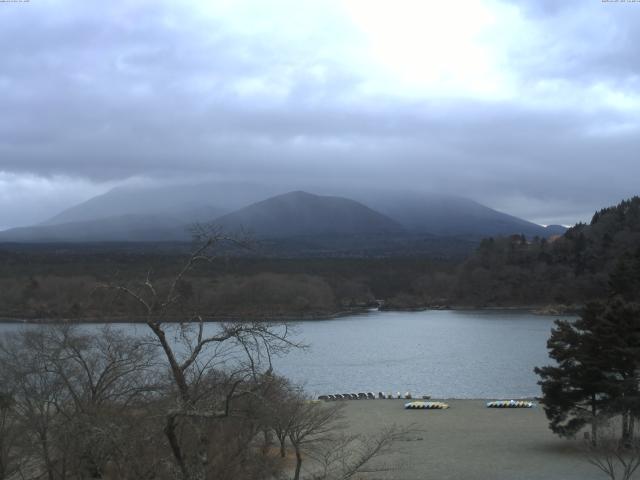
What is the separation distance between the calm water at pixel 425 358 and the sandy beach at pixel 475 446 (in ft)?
13.3

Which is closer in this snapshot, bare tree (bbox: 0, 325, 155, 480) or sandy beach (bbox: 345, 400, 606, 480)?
bare tree (bbox: 0, 325, 155, 480)

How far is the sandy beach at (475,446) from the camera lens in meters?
16.8

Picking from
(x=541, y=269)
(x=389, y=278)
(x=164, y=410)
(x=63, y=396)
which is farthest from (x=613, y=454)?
(x=389, y=278)

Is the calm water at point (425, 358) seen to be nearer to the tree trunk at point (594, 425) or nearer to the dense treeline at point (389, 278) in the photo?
the tree trunk at point (594, 425)

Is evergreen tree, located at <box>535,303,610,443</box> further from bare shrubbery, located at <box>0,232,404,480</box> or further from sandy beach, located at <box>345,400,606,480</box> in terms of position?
bare shrubbery, located at <box>0,232,404,480</box>

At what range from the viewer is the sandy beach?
16.8 metres

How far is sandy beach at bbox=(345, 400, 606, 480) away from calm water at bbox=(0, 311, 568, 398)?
405 cm

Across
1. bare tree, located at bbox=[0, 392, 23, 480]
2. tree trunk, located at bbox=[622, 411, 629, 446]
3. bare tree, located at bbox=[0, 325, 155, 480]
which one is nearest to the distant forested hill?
tree trunk, located at bbox=[622, 411, 629, 446]

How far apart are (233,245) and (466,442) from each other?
647 inches

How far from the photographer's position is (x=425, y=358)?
4659 centimetres

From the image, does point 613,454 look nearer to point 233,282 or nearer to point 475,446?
point 475,446

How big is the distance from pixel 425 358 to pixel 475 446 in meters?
26.6

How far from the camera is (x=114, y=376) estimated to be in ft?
39.9

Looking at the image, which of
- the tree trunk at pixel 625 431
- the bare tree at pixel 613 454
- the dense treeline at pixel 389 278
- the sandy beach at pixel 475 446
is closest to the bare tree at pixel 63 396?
the sandy beach at pixel 475 446
